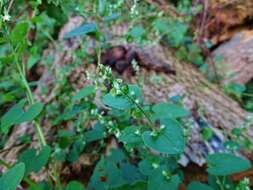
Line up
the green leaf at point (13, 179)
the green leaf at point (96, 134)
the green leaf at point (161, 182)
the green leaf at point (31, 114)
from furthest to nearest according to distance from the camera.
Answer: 1. the green leaf at point (96, 134)
2. the green leaf at point (31, 114)
3. the green leaf at point (161, 182)
4. the green leaf at point (13, 179)

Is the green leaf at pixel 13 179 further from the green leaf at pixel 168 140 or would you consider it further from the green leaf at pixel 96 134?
the green leaf at pixel 96 134

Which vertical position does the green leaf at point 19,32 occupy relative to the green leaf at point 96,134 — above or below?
above

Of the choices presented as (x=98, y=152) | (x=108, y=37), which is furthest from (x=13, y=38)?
(x=108, y=37)

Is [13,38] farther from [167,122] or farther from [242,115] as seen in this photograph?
[242,115]

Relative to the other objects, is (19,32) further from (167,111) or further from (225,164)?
(225,164)

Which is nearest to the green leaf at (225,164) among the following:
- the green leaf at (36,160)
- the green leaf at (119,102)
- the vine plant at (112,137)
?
the vine plant at (112,137)

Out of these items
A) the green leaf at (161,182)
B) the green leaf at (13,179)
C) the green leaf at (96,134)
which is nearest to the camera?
the green leaf at (13,179)

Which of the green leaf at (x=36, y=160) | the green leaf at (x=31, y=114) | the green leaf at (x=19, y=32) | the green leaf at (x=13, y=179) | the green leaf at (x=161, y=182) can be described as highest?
the green leaf at (x=19, y=32)
